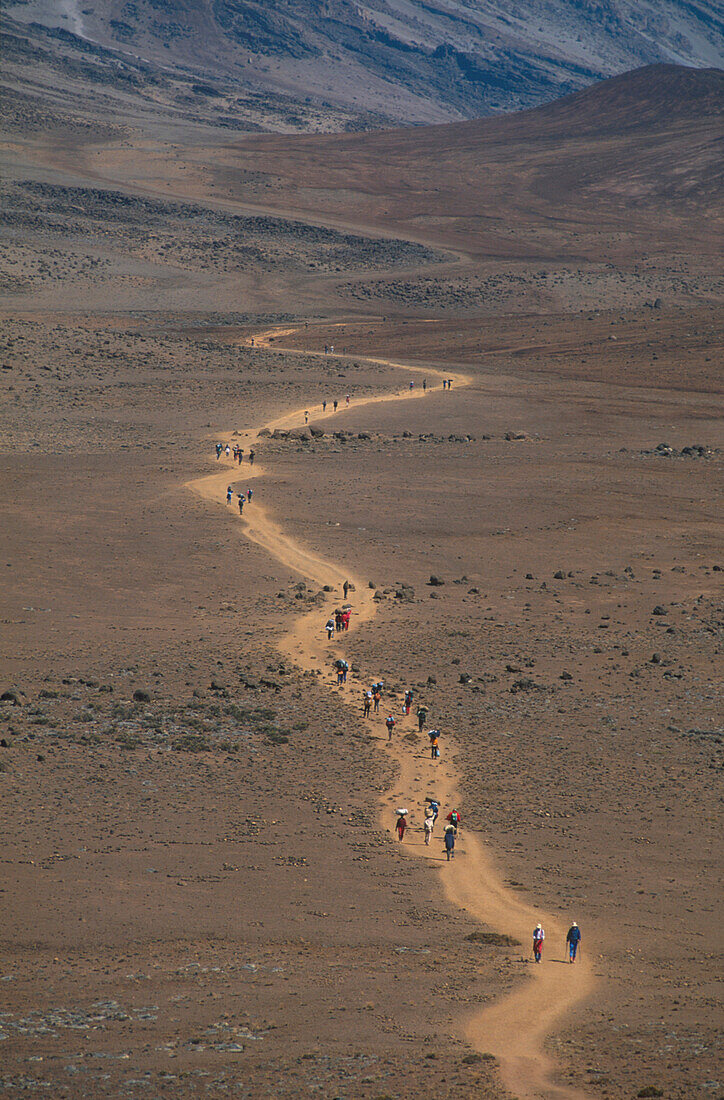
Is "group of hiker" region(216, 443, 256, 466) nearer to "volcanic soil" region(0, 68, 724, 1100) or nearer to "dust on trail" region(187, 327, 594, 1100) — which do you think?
"volcanic soil" region(0, 68, 724, 1100)

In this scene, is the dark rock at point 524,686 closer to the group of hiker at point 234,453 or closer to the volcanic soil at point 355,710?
the volcanic soil at point 355,710

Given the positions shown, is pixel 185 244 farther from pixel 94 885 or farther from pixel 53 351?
pixel 94 885

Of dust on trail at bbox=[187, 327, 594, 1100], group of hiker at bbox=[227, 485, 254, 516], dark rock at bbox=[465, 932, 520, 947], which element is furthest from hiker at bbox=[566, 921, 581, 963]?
group of hiker at bbox=[227, 485, 254, 516]

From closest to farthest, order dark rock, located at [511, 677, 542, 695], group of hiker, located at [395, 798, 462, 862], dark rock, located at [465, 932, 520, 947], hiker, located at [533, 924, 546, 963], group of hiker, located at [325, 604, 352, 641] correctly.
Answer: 1. hiker, located at [533, 924, 546, 963]
2. dark rock, located at [465, 932, 520, 947]
3. group of hiker, located at [395, 798, 462, 862]
4. dark rock, located at [511, 677, 542, 695]
5. group of hiker, located at [325, 604, 352, 641]

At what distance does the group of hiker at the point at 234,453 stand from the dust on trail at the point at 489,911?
14913 millimetres

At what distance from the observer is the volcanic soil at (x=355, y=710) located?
44.6ft

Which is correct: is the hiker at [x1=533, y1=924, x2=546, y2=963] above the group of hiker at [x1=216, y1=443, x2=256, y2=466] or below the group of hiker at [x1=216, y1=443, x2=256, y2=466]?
below

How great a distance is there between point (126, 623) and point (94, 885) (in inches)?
490

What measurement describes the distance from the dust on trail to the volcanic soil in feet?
0.20

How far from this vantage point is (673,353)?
72.2 m

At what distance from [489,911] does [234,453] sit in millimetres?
33233

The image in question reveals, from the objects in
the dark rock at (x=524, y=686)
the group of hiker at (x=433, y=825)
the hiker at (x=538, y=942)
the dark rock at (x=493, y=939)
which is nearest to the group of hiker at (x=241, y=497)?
the dark rock at (x=524, y=686)

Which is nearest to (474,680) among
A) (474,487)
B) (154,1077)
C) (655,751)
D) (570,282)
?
(655,751)

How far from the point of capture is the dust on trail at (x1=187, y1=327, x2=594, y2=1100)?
12984mm
